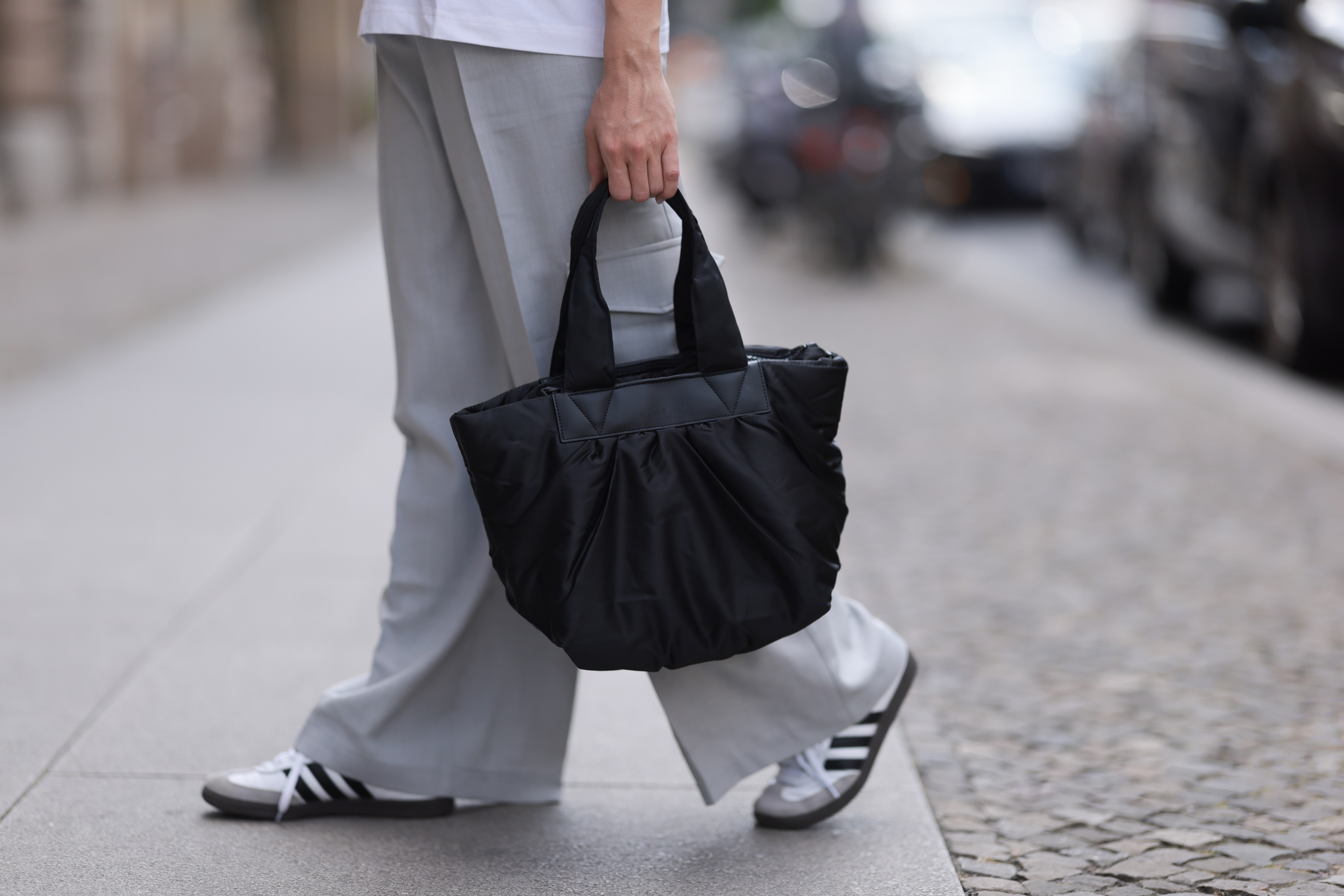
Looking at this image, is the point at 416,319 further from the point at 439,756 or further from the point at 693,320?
the point at 439,756

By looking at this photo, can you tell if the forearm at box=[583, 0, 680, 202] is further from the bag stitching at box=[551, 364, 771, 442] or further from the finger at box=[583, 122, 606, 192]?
the bag stitching at box=[551, 364, 771, 442]

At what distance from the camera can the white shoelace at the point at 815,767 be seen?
7.60 feet

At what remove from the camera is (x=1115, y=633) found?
3410mm

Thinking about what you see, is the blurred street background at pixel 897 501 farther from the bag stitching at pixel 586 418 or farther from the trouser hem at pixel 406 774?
the bag stitching at pixel 586 418

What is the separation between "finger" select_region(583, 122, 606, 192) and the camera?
203 cm

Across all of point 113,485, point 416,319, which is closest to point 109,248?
point 113,485

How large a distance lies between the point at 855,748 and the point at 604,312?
2.62ft

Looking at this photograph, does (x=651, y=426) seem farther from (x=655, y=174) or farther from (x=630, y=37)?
(x=630, y=37)

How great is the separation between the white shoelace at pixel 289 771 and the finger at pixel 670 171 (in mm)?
1001

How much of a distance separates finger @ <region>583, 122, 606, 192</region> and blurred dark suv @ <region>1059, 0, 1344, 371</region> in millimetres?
4749

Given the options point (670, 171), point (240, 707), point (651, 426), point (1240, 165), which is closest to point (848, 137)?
point (1240, 165)

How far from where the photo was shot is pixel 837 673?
7.27 ft

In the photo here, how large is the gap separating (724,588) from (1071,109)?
12.5 meters

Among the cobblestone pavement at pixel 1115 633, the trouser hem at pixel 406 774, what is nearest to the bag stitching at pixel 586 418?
the trouser hem at pixel 406 774
